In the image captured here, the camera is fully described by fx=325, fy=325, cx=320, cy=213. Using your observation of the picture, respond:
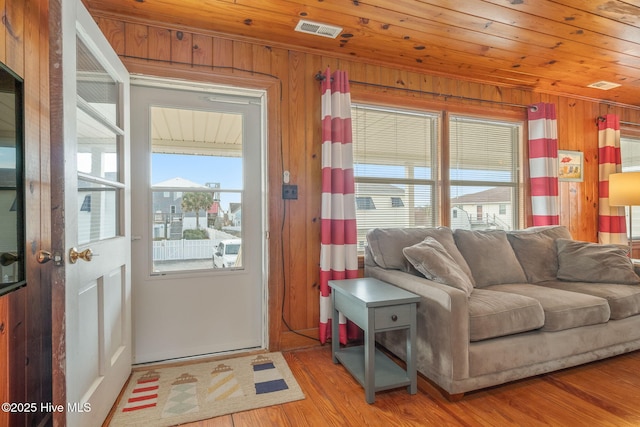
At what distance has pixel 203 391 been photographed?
76.5 inches

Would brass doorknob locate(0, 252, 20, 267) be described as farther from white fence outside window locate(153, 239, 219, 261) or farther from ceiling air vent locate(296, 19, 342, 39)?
ceiling air vent locate(296, 19, 342, 39)

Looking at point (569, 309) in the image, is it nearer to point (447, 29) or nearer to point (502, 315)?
point (502, 315)

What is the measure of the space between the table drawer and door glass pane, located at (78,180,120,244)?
1.51 m

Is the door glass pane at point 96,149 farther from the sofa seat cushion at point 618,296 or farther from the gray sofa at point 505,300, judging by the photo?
the sofa seat cushion at point 618,296

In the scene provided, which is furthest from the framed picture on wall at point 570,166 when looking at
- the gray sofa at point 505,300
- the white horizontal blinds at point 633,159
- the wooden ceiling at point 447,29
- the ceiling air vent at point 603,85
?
the gray sofa at point 505,300

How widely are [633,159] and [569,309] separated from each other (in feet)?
11.3

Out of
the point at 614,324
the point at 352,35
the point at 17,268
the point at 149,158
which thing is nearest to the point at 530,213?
the point at 614,324

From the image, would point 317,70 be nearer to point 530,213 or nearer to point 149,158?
point 149,158

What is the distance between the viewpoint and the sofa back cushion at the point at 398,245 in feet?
7.94

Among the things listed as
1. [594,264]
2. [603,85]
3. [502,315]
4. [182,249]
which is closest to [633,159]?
[603,85]

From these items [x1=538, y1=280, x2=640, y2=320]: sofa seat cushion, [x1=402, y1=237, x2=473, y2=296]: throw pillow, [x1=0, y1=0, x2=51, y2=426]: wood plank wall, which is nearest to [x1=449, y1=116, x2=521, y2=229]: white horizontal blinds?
[x1=538, y1=280, x2=640, y2=320]: sofa seat cushion

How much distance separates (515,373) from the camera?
1.90 m

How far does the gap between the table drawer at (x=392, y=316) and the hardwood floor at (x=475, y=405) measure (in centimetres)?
44

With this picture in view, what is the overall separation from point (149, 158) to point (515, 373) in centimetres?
272
